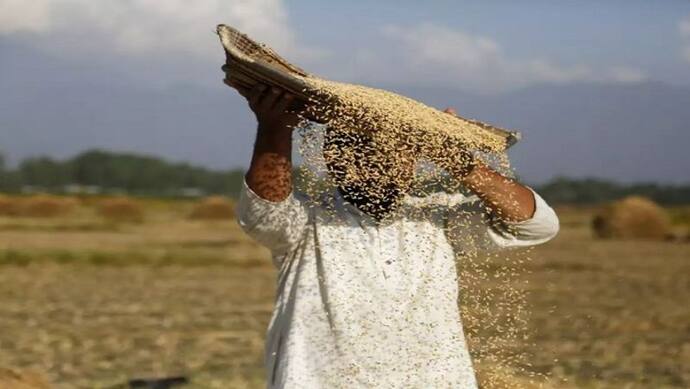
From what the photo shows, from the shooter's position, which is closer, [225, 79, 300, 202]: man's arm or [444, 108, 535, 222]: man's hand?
[225, 79, 300, 202]: man's arm

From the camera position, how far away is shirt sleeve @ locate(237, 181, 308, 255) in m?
3.40

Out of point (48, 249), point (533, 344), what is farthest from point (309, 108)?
point (48, 249)

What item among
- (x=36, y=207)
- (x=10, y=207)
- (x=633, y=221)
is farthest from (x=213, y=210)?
(x=633, y=221)

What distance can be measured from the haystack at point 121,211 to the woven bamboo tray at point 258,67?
147ft

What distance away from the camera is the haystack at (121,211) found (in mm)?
47719

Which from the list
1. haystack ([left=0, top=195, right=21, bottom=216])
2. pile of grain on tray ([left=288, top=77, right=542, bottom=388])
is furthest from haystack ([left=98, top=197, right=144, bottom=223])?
pile of grain on tray ([left=288, top=77, right=542, bottom=388])

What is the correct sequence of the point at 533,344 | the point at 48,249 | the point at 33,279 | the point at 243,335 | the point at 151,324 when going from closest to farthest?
the point at 533,344
the point at 243,335
the point at 151,324
the point at 33,279
the point at 48,249

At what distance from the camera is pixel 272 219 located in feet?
11.3

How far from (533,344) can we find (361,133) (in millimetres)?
7523

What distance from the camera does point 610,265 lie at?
25.9 metres

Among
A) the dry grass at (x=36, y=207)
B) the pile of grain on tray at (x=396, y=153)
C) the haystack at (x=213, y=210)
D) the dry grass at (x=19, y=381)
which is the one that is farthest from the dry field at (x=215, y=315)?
the haystack at (x=213, y=210)

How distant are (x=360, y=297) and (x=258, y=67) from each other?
709 millimetres

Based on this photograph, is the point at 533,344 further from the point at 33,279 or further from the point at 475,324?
the point at 33,279

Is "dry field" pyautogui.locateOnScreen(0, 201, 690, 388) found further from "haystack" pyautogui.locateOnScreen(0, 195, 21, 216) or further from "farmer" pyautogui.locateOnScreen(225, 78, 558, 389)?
"haystack" pyautogui.locateOnScreen(0, 195, 21, 216)
